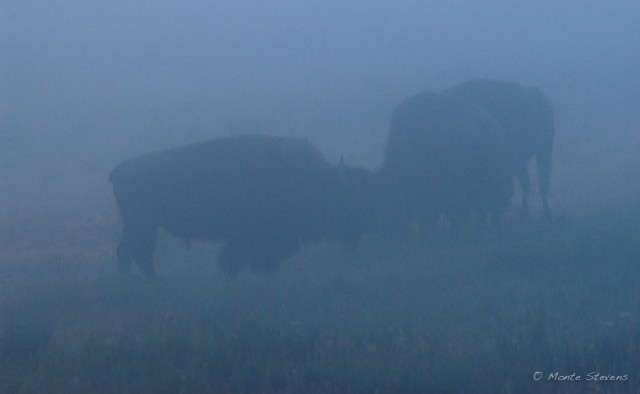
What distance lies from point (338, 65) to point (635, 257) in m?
32.6

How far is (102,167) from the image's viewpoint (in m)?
27.5

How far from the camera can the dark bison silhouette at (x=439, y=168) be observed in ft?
50.6

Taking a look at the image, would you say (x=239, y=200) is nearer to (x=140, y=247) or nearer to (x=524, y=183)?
(x=140, y=247)

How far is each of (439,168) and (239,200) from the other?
4156mm

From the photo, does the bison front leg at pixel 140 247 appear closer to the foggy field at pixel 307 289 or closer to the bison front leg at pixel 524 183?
the foggy field at pixel 307 289

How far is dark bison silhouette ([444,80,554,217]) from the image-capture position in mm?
18844

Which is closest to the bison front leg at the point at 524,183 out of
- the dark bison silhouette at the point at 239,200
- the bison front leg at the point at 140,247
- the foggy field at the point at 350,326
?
the foggy field at the point at 350,326

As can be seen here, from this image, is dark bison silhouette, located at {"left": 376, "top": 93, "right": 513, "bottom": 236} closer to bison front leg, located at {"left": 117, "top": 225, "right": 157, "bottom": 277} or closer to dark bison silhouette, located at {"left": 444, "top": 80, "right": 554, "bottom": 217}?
dark bison silhouette, located at {"left": 444, "top": 80, "right": 554, "bottom": 217}

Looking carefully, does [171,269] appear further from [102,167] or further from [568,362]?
[102,167]

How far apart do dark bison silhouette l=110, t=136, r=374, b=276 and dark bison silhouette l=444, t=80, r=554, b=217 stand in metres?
5.68

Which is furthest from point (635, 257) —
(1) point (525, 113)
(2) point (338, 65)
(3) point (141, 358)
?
(2) point (338, 65)

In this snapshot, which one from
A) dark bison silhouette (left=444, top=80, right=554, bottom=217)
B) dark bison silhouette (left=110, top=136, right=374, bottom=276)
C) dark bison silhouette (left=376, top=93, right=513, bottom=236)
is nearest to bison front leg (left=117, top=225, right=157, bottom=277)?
dark bison silhouette (left=110, top=136, right=374, bottom=276)

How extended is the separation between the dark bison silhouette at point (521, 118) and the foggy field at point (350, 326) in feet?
20.7

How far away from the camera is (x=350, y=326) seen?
305 inches
